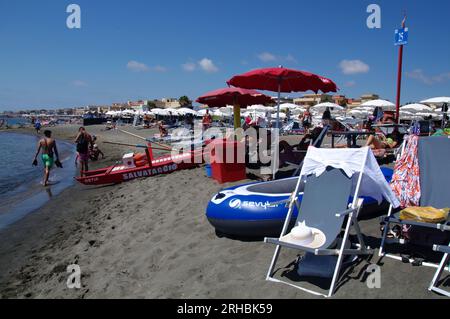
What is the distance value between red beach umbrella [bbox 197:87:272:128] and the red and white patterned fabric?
16.2 feet

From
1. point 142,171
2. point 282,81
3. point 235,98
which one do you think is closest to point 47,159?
point 142,171

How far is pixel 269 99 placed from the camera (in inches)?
412

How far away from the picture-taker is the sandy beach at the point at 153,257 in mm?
3170

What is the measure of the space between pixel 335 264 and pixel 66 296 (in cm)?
285

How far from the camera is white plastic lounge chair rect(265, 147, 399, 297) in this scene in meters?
3.21

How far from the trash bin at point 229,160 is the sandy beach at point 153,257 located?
32 centimetres

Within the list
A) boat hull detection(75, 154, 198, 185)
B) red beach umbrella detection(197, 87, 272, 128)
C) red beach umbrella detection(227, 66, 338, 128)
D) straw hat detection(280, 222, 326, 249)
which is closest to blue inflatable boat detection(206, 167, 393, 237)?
straw hat detection(280, 222, 326, 249)

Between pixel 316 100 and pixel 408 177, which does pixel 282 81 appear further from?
pixel 316 100

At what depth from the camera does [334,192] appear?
3521 mm

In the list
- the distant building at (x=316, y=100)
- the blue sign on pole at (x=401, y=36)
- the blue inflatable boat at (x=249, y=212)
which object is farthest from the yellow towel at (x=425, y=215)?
the distant building at (x=316, y=100)

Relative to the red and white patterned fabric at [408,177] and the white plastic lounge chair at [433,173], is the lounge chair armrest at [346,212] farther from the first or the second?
the red and white patterned fabric at [408,177]

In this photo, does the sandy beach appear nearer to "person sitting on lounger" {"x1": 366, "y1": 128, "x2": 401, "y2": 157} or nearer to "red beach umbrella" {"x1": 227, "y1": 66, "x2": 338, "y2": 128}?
"red beach umbrella" {"x1": 227, "y1": 66, "x2": 338, "y2": 128}
